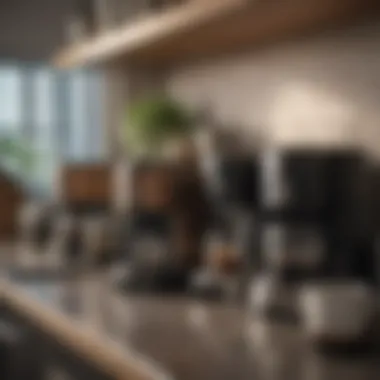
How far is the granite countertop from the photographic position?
4.69 ft

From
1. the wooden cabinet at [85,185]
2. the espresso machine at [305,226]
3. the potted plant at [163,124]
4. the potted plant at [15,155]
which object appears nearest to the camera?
the espresso machine at [305,226]

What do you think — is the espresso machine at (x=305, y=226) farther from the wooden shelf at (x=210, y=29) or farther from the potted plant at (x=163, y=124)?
the potted plant at (x=163, y=124)

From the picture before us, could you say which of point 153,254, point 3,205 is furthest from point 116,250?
point 3,205

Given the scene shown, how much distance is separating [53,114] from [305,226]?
2094 mm

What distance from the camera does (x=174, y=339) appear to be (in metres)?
1.67

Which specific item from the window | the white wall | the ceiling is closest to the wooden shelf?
the white wall

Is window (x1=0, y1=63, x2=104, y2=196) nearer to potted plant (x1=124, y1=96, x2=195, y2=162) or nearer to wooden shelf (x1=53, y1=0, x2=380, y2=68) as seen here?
wooden shelf (x1=53, y1=0, x2=380, y2=68)

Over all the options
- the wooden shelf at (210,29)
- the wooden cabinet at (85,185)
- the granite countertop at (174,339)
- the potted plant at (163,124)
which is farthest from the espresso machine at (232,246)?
the wooden cabinet at (85,185)

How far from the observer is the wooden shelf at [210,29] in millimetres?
2037

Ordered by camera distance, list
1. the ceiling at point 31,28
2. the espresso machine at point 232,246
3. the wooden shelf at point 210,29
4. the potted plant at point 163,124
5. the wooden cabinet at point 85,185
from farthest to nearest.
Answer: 1. the ceiling at point 31,28
2. the wooden cabinet at point 85,185
3. the potted plant at point 163,124
4. the espresso machine at point 232,246
5. the wooden shelf at point 210,29

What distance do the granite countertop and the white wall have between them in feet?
1.62

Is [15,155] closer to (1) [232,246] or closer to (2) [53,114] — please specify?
(2) [53,114]

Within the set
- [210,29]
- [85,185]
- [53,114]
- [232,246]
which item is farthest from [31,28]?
[232,246]

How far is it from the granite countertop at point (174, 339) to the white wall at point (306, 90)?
494 millimetres
